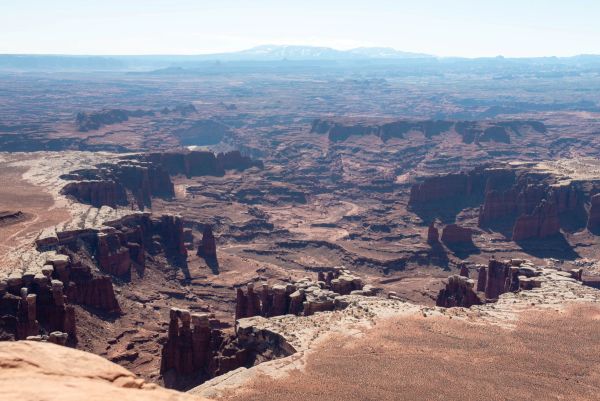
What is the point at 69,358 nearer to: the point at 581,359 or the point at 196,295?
the point at 581,359

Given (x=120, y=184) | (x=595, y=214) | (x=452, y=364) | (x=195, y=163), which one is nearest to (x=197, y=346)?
(x=452, y=364)

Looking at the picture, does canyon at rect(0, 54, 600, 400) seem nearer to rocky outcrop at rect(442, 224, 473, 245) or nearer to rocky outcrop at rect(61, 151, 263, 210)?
rocky outcrop at rect(442, 224, 473, 245)

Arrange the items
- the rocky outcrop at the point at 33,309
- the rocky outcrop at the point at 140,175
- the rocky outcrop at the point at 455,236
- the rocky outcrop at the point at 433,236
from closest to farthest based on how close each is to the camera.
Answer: the rocky outcrop at the point at 33,309
the rocky outcrop at the point at 140,175
the rocky outcrop at the point at 455,236
the rocky outcrop at the point at 433,236

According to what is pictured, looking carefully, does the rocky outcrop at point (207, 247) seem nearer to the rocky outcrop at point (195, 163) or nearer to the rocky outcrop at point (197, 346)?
the rocky outcrop at point (197, 346)

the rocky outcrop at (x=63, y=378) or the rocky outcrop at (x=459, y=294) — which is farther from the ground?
the rocky outcrop at (x=63, y=378)

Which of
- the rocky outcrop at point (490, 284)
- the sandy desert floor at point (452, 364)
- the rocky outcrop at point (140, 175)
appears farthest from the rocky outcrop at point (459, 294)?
the rocky outcrop at point (140, 175)

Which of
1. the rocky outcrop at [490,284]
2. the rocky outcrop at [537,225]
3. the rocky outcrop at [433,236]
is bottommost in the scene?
the rocky outcrop at [433,236]

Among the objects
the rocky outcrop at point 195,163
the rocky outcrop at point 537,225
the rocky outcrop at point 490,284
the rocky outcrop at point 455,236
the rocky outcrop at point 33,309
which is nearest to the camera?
the rocky outcrop at point 33,309
